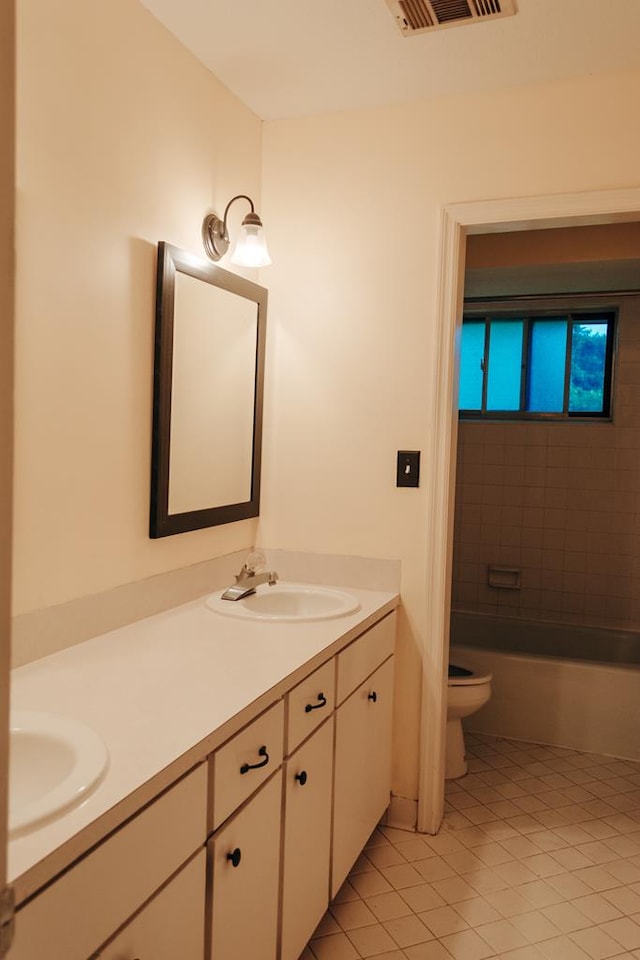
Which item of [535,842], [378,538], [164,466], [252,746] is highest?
[164,466]

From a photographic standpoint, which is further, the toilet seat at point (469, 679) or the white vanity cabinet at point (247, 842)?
the toilet seat at point (469, 679)

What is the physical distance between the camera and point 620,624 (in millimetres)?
4145

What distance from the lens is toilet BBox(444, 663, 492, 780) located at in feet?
9.75

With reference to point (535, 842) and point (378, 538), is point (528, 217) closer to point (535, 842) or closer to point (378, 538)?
point (378, 538)

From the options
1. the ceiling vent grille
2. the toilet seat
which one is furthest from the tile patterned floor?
the ceiling vent grille

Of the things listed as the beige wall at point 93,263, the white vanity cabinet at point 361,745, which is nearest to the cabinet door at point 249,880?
the white vanity cabinet at point 361,745

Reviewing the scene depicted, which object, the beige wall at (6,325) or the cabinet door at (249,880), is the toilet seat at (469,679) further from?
the beige wall at (6,325)

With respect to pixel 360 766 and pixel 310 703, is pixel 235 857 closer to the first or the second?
pixel 310 703

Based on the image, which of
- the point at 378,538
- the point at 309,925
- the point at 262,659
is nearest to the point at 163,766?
the point at 262,659

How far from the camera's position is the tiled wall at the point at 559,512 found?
411 centimetres

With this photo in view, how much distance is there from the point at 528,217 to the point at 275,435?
1102 millimetres

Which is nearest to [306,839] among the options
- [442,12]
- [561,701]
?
[561,701]

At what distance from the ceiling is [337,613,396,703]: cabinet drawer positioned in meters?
1.67

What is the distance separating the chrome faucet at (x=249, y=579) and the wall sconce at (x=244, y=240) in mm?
919
